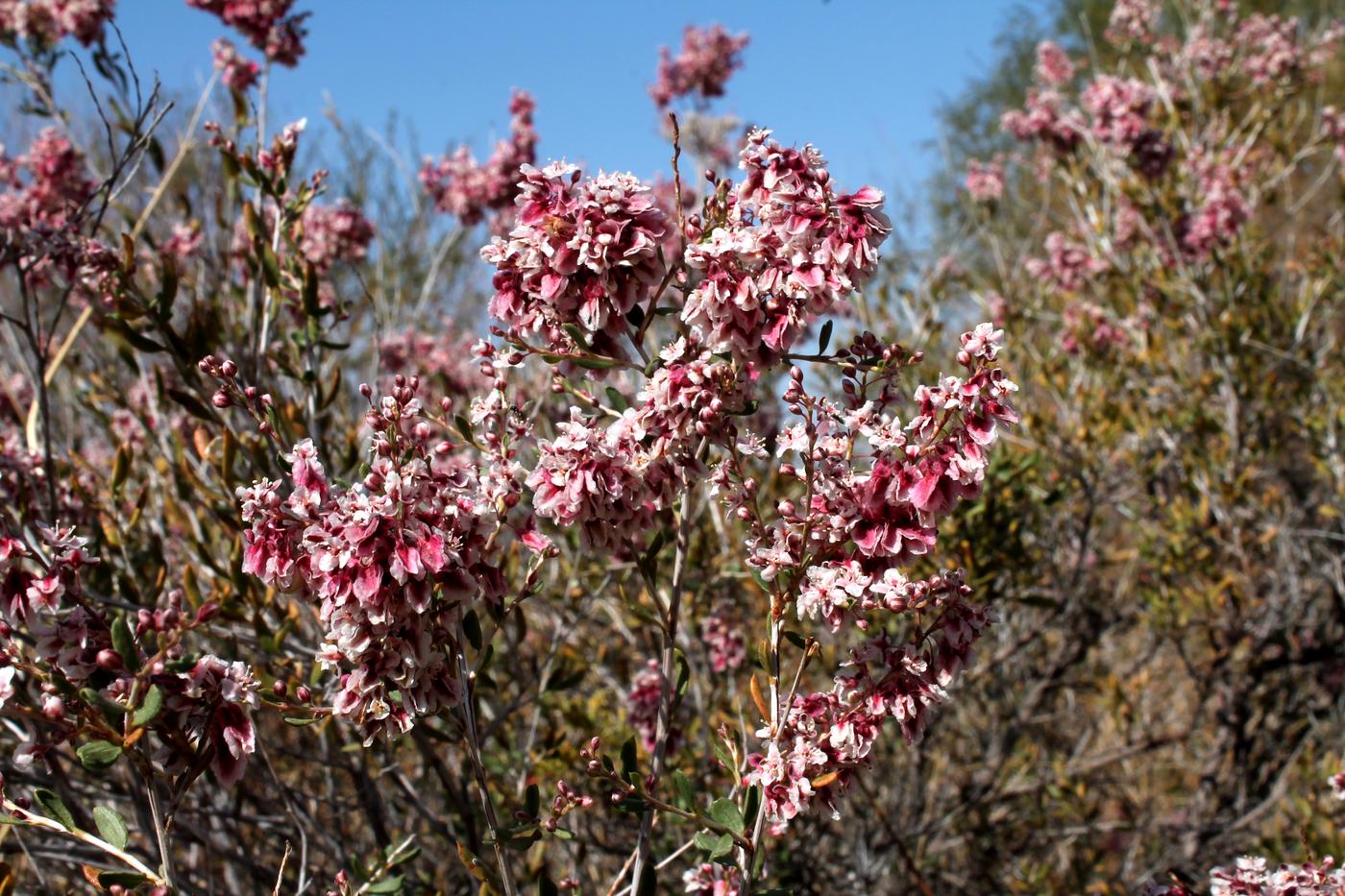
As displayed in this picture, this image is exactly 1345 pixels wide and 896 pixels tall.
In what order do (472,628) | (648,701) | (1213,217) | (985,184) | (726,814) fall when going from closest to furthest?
1. (726,814)
2. (472,628)
3. (648,701)
4. (1213,217)
5. (985,184)

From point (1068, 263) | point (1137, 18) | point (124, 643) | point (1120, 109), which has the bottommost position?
point (124, 643)

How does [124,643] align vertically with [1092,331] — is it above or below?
below

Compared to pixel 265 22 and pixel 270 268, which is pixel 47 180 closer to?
pixel 265 22

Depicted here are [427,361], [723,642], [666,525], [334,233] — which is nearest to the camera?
[666,525]

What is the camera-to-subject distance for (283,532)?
144 cm

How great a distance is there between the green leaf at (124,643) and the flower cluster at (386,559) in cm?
19

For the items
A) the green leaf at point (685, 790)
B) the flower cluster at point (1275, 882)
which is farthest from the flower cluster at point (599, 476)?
the flower cluster at point (1275, 882)

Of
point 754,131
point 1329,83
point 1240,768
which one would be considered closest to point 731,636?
point 754,131

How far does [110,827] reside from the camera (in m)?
1.45

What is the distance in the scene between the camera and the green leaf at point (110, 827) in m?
1.44

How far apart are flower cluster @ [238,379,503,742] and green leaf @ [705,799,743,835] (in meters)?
0.45

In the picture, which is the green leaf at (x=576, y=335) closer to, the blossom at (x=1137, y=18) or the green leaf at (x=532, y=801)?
the green leaf at (x=532, y=801)

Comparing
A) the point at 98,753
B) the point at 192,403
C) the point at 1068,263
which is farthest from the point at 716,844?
the point at 1068,263

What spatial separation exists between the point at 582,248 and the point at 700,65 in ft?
19.5
